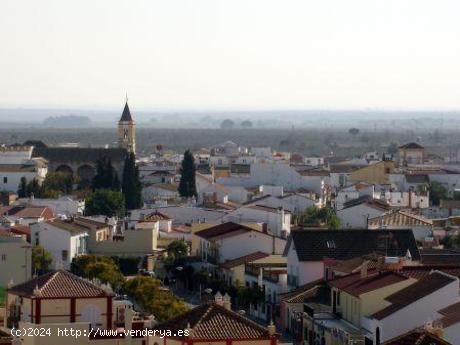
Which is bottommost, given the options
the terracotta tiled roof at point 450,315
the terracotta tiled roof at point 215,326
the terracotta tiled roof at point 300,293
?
the terracotta tiled roof at point 300,293

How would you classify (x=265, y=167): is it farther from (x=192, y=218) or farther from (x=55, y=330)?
(x=55, y=330)

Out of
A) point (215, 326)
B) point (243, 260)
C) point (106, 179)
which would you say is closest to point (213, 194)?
point (106, 179)

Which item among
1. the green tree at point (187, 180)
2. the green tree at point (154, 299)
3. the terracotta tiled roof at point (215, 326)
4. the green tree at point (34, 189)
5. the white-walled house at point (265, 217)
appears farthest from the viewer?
the green tree at point (187, 180)

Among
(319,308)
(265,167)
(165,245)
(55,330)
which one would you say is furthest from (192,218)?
(55,330)

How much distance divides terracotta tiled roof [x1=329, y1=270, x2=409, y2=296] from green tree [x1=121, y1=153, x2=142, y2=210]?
39573mm

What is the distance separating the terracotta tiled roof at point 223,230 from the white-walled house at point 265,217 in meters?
2.71

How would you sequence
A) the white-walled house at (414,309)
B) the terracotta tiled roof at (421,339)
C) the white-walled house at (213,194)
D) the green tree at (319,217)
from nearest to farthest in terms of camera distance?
the terracotta tiled roof at (421,339) → the white-walled house at (414,309) → the green tree at (319,217) → the white-walled house at (213,194)

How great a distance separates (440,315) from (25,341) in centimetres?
793

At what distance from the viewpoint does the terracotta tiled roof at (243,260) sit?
47.6 m

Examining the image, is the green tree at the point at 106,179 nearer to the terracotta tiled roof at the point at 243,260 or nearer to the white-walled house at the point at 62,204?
the white-walled house at the point at 62,204

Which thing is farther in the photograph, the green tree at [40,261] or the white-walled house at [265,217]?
the white-walled house at [265,217]

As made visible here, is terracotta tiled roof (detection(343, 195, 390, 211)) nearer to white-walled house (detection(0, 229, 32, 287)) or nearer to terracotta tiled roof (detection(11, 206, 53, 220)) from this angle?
terracotta tiled roof (detection(11, 206, 53, 220))

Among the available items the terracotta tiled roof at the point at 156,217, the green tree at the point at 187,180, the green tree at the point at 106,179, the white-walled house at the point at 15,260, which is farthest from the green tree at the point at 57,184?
the white-walled house at the point at 15,260

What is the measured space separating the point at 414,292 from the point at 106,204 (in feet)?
131
